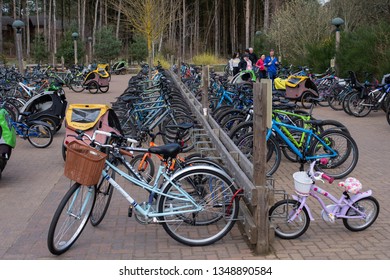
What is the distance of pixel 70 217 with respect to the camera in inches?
175

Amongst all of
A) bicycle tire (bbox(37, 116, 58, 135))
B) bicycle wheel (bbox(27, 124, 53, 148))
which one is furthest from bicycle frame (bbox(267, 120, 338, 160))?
bicycle tire (bbox(37, 116, 58, 135))

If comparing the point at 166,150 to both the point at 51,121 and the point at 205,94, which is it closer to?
the point at 205,94

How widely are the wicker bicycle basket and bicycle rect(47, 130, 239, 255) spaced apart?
100 mm

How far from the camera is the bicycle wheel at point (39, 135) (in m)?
9.34

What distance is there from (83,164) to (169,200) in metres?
0.83

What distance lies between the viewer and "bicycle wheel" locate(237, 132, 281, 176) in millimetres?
7023

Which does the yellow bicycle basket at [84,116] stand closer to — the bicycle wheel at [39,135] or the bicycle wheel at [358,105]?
the bicycle wheel at [39,135]

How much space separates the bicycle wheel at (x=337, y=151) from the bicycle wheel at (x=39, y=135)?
16.0 ft

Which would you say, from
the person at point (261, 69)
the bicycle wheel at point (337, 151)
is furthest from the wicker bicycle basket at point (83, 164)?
the person at point (261, 69)

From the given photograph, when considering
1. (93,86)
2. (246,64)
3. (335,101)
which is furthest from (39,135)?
(246,64)

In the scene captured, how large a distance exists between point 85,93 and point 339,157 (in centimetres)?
1412

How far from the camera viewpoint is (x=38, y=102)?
9.98 meters

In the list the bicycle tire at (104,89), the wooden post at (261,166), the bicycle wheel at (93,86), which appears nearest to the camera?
the wooden post at (261,166)
